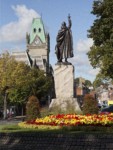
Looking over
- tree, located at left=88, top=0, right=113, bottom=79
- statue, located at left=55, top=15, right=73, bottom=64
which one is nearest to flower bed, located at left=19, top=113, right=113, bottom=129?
statue, located at left=55, top=15, right=73, bottom=64

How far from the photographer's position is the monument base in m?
26.1

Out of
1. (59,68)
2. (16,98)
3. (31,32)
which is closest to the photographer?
(59,68)

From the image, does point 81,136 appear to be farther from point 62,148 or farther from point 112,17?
point 112,17

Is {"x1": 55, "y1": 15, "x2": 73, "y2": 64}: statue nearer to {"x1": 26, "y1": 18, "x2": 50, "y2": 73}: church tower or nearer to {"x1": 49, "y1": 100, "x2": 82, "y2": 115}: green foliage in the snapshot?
{"x1": 49, "y1": 100, "x2": 82, "y2": 115}: green foliage

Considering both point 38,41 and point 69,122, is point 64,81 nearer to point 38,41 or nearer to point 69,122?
point 69,122

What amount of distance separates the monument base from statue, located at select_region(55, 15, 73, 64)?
2.58 metres

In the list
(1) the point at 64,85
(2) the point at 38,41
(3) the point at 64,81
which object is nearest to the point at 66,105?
(1) the point at 64,85

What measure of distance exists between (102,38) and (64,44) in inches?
591

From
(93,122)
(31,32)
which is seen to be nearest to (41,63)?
(31,32)

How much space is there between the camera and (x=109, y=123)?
698 inches

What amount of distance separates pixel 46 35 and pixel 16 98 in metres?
90.2

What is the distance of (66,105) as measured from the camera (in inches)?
1033

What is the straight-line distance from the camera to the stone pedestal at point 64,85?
26516 mm

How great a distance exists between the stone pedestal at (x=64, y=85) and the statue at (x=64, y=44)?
78 centimetres
